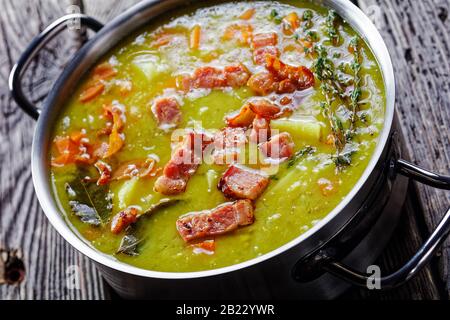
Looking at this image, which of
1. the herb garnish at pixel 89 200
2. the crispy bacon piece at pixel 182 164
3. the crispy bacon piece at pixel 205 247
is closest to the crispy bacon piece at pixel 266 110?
the crispy bacon piece at pixel 182 164

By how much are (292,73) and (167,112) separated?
0.51 meters

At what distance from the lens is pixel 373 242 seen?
2.47m

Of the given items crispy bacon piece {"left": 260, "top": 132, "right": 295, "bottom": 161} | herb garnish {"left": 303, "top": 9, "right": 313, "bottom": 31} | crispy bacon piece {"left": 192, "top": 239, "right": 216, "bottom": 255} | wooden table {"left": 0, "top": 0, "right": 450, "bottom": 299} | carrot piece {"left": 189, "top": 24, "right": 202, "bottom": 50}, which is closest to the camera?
crispy bacon piece {"left": 192, "top": 239, "right": 216, "bottom": 255}

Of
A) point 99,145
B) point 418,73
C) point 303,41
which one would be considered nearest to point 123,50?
point 99,145

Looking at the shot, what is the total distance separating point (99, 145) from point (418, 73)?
1.41 meters

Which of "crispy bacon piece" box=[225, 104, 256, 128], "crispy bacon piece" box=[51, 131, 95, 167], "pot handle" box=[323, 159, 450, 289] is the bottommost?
"pot handle" box=[323, 159, 450, 289]

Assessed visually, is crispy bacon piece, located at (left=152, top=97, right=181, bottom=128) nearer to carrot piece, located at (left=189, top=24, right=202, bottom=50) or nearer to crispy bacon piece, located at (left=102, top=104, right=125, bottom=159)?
crispy bacon piece, located at (left=102, top=104, right=125, bottom=159)

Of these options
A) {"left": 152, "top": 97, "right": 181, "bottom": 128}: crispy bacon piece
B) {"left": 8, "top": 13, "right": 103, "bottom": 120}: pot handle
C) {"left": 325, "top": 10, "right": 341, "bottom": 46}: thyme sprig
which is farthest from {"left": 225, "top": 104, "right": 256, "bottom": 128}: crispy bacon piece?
{"left": 8, "top": 13, "right": 103, "bottom": 120}: pot handle

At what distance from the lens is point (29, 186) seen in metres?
3.16

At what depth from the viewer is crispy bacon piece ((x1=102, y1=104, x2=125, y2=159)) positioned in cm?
265

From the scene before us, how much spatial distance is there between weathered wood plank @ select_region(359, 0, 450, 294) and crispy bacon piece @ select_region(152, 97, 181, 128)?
38.1 inches

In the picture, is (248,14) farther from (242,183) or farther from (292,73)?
(242,183)

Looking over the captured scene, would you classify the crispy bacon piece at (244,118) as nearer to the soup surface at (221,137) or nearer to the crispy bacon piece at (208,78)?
the soup surface at (221,137)

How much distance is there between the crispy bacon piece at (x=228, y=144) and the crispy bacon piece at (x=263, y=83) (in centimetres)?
18
